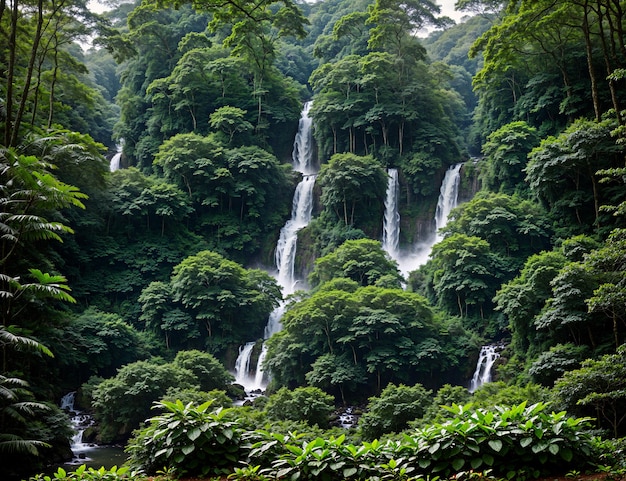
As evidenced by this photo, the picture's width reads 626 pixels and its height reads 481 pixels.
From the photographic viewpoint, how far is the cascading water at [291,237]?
25.3 m

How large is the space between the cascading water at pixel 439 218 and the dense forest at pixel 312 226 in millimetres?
316

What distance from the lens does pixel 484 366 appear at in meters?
20.6

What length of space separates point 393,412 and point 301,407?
270cm

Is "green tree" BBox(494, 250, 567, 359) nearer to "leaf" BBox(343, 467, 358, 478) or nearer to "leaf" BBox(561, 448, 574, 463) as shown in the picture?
"leaf" BBox(561, 448, 574, 463)

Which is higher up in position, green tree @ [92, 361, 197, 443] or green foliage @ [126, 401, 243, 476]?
green foliage @ [126, 401, 243, 476]

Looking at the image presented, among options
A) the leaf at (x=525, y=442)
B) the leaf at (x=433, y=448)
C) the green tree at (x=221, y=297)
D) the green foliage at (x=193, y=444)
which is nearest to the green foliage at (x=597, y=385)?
the leaf at (x=525, y=442)

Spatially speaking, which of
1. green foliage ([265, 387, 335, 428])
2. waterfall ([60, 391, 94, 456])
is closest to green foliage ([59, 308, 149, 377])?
waterfall ([60, 391, 94, 456])

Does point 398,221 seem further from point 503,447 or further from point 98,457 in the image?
point 503,447

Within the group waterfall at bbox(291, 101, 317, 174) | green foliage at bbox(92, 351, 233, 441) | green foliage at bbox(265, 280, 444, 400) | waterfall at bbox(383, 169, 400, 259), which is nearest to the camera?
green foliage at bbox(92, 351, 233, 441)

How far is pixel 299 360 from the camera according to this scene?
71.3 ft

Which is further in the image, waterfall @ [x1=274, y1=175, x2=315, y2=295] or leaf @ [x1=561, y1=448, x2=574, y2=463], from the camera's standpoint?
waterfall @ [x1=274, y1=175, x2=315, y2=295]

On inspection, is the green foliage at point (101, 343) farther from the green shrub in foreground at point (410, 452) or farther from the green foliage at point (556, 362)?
the green shrub in foreground at point (410, 452)

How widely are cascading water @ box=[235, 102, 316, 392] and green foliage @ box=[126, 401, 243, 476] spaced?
61.8 feet

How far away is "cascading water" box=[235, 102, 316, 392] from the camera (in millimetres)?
25281
